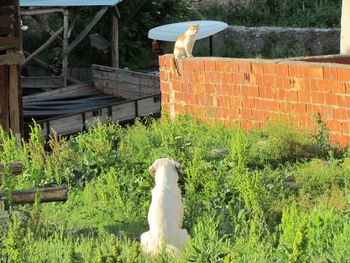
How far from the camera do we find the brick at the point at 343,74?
11789 mm

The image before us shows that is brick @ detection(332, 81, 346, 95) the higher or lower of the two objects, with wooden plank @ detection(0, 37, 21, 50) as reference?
lower

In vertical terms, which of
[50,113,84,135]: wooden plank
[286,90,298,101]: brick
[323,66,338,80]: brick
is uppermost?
[323,66,338,80]: brick

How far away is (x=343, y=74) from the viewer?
1187 cm

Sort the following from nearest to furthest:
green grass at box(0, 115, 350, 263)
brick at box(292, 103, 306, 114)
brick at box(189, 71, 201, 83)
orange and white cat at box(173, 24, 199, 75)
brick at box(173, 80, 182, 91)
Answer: green grass at box(0, 115, 350, 263) → brick at box(292, 103, 306, 114) → brick at box(189, 71, 201, 83) → brick at box(173, 80, 182, 91) → orange and white cat at box(173, 24, 199, 75)

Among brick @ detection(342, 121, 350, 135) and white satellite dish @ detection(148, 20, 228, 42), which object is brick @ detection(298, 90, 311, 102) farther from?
white satellite dish @ detection(148, 20, 228, 42)

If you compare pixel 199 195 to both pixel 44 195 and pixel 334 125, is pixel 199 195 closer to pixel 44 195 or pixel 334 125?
pixel 44 195

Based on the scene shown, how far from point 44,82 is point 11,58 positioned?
24.2ft

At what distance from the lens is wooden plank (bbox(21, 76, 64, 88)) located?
23594 mm

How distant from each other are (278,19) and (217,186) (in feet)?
68.9

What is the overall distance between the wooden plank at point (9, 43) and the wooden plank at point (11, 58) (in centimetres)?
16

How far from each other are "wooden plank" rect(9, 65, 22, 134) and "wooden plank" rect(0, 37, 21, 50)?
359mm

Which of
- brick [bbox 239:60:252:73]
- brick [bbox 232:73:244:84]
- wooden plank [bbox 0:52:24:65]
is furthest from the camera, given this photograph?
wooden plank [bbox 0:52:24:65]

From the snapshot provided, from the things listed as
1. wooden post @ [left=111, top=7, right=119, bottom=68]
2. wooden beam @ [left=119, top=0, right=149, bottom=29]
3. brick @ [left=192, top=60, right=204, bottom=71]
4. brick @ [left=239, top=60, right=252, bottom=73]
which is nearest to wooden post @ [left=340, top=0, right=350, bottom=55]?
brick @ [left=192, top=60, right=204, bottom=71]

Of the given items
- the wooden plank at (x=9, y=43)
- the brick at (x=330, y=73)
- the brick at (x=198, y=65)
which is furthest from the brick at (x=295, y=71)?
the wooden plank at (x=9, y=43)
